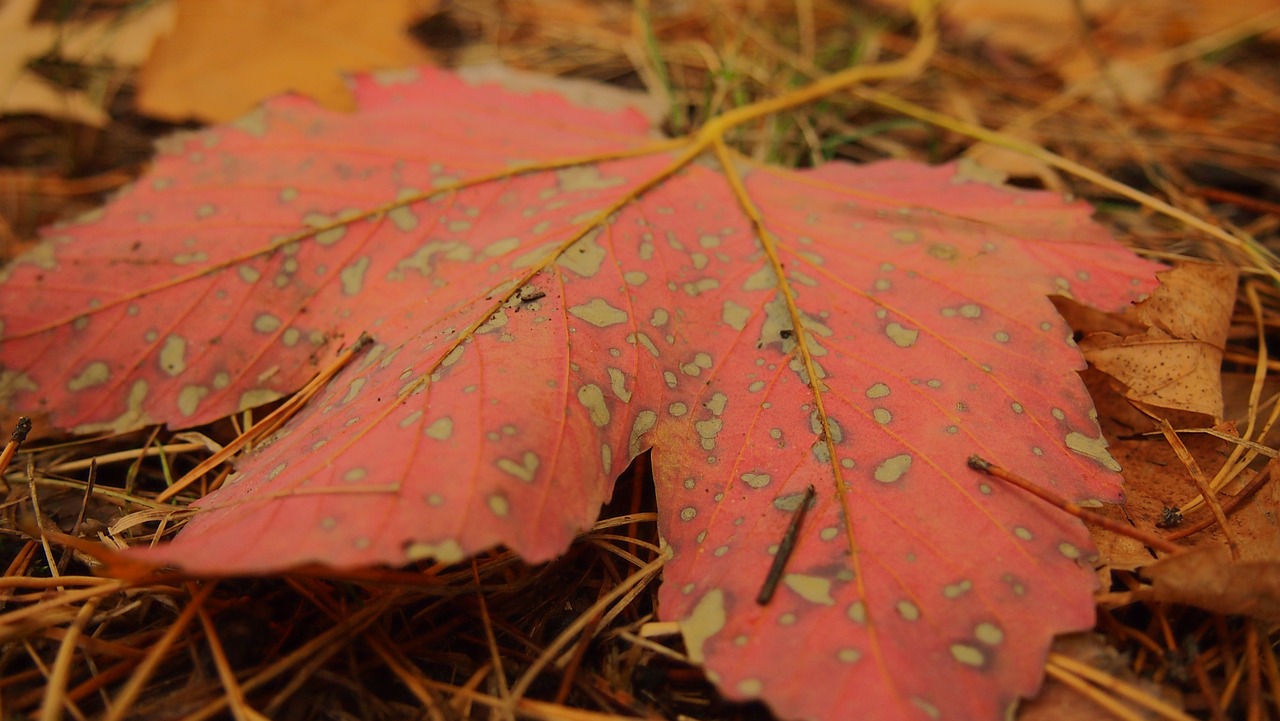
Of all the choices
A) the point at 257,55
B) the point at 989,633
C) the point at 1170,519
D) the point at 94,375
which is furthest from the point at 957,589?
the point at 257,55

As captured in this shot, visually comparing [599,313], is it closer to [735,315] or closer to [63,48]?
[735,315]

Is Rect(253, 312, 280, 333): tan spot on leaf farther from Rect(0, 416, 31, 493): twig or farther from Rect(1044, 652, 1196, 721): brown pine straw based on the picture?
Rect(1044, 652, 1196, 721): brown pine straw

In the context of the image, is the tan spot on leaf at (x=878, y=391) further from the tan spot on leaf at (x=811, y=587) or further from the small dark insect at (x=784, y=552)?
the tan spot on leaf at (x=811, y=587)

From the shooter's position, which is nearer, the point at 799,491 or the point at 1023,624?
the point at 1023,624

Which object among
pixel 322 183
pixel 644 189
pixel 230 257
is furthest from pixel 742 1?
pixel 230 257

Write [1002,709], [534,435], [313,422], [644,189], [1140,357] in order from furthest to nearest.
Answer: [644,189]
[1140,357]
[313,422]
[534,435]
[1002,709]

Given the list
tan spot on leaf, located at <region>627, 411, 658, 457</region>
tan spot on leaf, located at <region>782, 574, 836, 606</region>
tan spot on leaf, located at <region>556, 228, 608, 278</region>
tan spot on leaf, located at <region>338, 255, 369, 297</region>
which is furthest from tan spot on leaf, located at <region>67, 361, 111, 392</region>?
tan spot on leaf, located at <region>782, 574, 836, 606</region>

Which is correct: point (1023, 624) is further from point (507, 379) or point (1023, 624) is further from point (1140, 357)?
point (507, 379)
